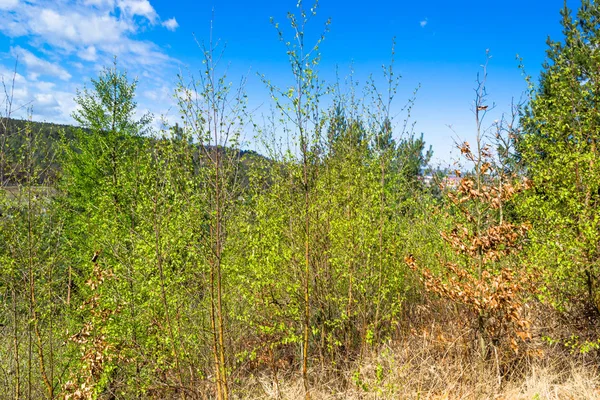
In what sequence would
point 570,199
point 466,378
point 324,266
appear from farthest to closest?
point 324,266
point 570,199
point 466,378

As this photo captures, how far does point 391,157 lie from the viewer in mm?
7508

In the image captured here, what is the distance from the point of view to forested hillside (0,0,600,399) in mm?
5102

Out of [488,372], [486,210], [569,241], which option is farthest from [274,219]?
[569,241]

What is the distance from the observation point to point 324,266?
7.58 m

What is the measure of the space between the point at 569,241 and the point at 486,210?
1313 mm

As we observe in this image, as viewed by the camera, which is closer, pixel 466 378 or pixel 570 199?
pixel 466 378

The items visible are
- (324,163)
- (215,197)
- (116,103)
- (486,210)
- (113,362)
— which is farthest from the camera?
(116,103)

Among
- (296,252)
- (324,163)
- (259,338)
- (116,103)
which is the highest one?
(116,103)

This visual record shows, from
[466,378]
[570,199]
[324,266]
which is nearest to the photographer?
[466,378]

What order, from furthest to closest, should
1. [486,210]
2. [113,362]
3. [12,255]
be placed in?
[113,362] < [12,255] < [486,210]

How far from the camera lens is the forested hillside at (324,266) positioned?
510cm

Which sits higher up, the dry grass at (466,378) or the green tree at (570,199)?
the green tree at (570,199)

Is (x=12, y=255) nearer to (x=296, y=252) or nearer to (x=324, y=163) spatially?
(x=296, y=252)

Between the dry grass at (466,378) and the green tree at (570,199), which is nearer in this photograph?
the dry grass at (466,378)
